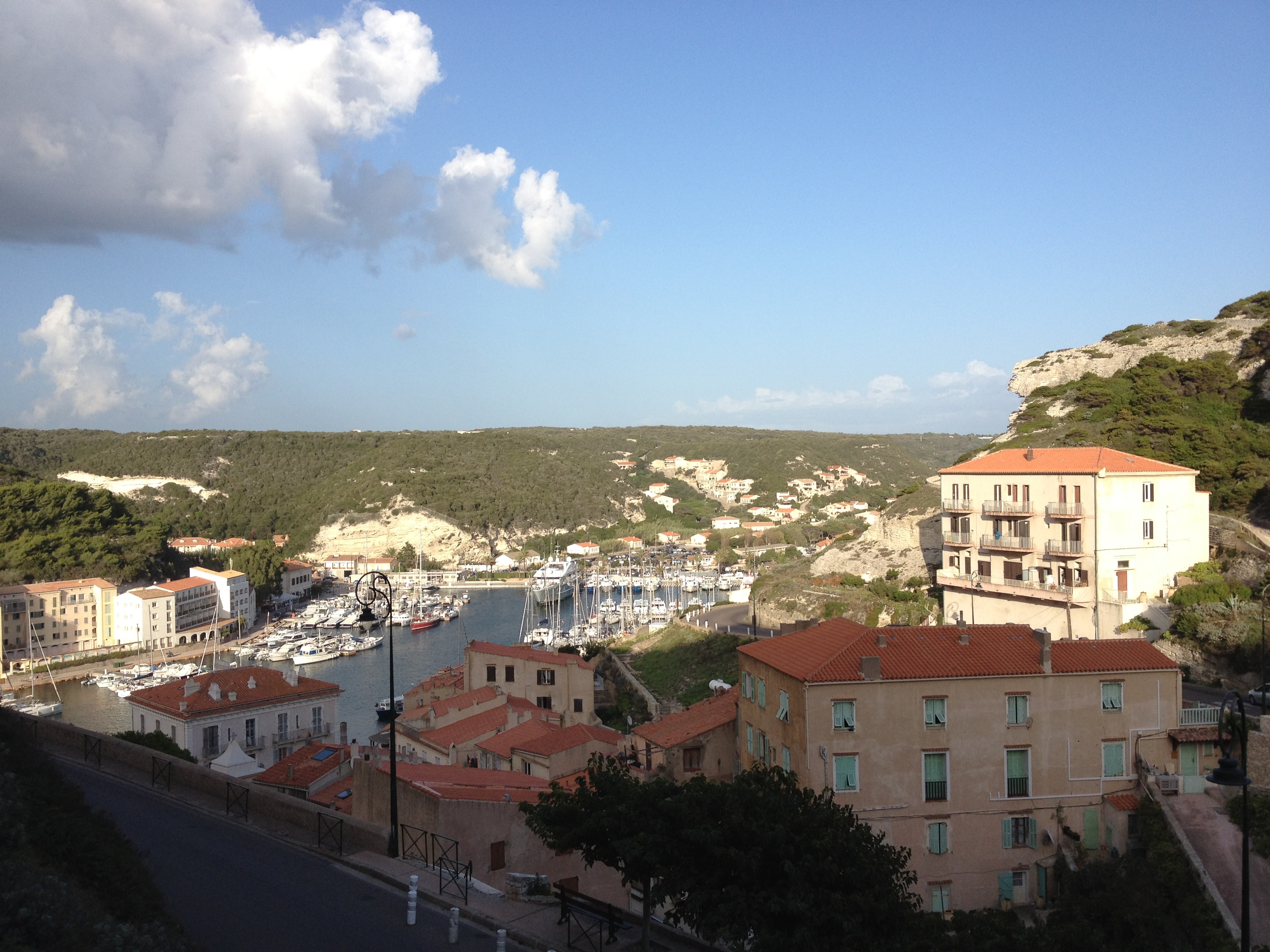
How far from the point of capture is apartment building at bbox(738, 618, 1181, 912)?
1401 centimetres

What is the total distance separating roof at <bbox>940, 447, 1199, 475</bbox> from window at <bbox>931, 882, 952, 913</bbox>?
39.0 feet

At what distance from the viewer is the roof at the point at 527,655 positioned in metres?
31.2

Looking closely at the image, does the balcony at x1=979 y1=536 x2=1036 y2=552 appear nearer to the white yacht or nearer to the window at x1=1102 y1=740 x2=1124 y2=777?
the window at x1=1102 y1=740 x2=1124 y2=777

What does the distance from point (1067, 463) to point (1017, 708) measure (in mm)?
10767

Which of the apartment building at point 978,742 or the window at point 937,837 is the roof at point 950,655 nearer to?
the apartment building at point 978,742

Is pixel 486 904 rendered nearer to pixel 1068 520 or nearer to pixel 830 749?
pixel 830 749

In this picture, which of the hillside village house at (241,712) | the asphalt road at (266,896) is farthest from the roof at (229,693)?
the asphalt road at (266,896)

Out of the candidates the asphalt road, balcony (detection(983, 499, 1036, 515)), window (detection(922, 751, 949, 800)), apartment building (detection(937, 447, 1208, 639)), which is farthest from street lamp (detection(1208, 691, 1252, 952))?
balcony (detection(983, 499, 1036, 515))

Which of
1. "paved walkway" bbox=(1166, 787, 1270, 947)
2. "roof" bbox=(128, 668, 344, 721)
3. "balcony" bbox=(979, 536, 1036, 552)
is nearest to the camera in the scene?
"paved walkway" bbox=(1166, 787, 1270, 947)

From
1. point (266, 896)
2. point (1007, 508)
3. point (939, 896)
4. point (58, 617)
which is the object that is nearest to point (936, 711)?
point (939, 896)

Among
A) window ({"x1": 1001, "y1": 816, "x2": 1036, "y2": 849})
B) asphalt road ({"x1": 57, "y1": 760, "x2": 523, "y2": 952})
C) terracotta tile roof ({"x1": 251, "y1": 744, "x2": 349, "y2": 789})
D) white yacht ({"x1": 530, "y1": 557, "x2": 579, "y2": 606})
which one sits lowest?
white yacht ({"x1": 530, "y1": 557, "x2": 579, "y2": 606})

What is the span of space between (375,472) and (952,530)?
340 feet

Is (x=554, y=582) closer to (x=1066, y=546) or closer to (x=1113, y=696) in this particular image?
(x=1066, y=546)

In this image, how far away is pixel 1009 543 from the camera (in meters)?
24.7
